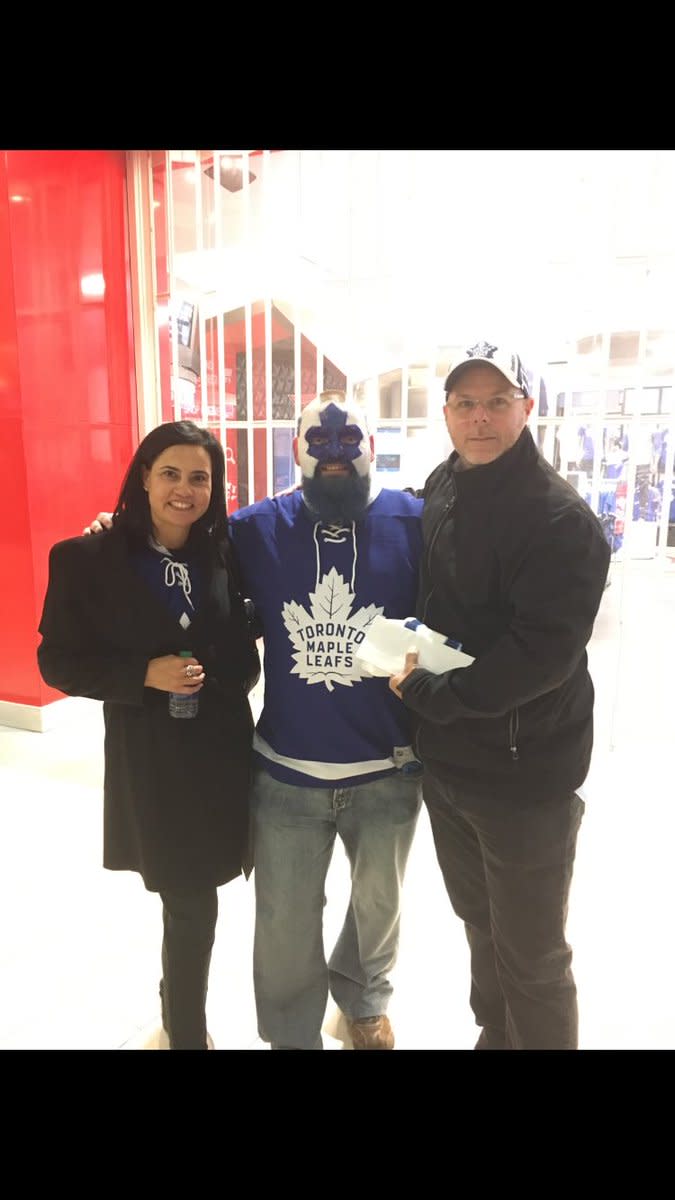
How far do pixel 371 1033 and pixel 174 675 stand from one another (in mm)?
1097

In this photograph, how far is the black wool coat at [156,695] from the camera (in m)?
1.59

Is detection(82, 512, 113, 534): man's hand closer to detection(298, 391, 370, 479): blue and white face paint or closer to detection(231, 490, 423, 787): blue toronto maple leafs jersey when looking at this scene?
detection(231, 490, 423, 787): blue toronto maple leafs jersey

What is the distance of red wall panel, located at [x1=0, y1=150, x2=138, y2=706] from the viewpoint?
154 inches

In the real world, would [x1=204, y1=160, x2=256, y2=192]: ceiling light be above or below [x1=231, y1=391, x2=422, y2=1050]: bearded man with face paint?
above

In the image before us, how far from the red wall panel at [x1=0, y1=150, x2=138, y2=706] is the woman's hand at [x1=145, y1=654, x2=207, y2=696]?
2897 mm

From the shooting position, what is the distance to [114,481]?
15.3ft

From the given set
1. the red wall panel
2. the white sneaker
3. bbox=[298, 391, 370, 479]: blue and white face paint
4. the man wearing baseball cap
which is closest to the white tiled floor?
the white sneaker

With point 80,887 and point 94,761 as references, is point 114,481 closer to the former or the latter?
point 94,761

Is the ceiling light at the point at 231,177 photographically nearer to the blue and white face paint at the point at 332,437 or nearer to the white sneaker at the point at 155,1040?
the blue and white face paint at the point at 332,437

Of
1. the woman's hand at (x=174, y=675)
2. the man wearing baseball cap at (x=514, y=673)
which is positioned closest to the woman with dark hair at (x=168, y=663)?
the woman's hand at (x=174, y=675)

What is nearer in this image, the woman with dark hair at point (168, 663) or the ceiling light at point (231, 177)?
the woman with dark hair at point (168, 663)

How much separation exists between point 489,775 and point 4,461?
3.48 m

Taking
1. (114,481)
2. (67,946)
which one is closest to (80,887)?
(67,946)

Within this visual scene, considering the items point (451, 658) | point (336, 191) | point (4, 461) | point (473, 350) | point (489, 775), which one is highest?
point (336, 191)
